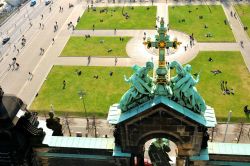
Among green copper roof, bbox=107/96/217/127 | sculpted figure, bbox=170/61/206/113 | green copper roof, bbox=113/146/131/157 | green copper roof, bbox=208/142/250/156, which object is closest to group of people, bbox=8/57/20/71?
green copper roof, bbox=113/146/131/157

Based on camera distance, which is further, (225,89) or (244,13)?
(244,13)

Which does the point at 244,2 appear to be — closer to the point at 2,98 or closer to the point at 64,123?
the point at 64,123

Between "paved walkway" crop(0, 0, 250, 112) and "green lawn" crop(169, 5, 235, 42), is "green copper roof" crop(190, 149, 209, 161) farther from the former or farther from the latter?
"green lawn" crop(169, 5, 235, 42)

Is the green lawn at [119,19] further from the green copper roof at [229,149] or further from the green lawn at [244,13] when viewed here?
the green copper roof at [229,149]

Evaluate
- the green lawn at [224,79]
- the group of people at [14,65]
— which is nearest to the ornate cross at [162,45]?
the green lawn at [224,79]

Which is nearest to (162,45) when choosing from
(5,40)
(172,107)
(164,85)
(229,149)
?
(164,85)

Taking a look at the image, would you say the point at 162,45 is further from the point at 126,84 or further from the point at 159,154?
the point at 126,84

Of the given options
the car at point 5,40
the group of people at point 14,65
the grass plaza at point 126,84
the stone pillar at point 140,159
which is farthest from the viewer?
the car at point 5,40
